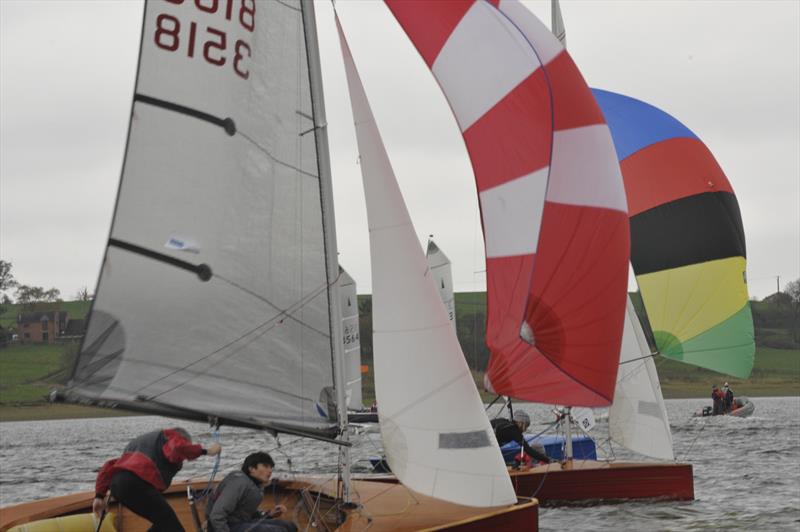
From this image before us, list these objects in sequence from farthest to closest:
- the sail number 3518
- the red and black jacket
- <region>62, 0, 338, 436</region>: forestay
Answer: the sail number 3518, <region>62, 0, 338, 436</region>: forestay, the red and black jacket

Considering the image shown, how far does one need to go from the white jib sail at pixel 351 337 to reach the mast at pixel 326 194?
1140 inches

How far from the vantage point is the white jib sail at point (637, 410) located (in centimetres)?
2023

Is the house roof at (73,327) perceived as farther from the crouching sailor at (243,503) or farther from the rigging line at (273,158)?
the crouching sailor at (243,503)

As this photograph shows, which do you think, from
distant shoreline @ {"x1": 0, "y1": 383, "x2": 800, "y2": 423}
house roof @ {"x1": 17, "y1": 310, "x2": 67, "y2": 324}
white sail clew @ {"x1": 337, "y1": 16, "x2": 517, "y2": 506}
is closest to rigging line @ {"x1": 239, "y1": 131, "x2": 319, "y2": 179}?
white sail clew @ {"x1": 337, "y1": 16, "x2": 517, "y2": 506}

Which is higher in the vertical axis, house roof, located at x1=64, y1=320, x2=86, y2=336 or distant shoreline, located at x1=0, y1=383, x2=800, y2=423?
house roof, located at x1=64, y1=320, x2=86, y2=336

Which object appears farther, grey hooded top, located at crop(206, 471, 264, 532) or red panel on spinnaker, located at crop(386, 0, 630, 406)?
red panel on spinnaker, located at crop(386, 0, 630, 406)

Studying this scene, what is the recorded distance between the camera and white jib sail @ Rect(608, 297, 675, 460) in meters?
20.2

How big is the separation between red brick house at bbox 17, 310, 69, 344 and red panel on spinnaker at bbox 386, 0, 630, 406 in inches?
5124

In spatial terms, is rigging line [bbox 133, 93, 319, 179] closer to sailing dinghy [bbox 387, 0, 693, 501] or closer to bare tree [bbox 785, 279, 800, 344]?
sailing dinghy [bbox 387, 0, 693, 501]

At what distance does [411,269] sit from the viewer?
12.1 m

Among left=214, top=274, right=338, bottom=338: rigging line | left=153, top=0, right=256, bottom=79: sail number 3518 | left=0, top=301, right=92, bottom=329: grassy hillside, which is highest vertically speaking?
left=0, top=301, right=92, bottom=329: grassy hillside

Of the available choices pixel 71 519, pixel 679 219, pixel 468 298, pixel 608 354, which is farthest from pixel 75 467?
pixel 468 298

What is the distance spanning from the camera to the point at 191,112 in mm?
10898

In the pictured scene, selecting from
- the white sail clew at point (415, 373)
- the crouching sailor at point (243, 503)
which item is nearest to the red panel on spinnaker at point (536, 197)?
the white sail clew at point (415, 373)
